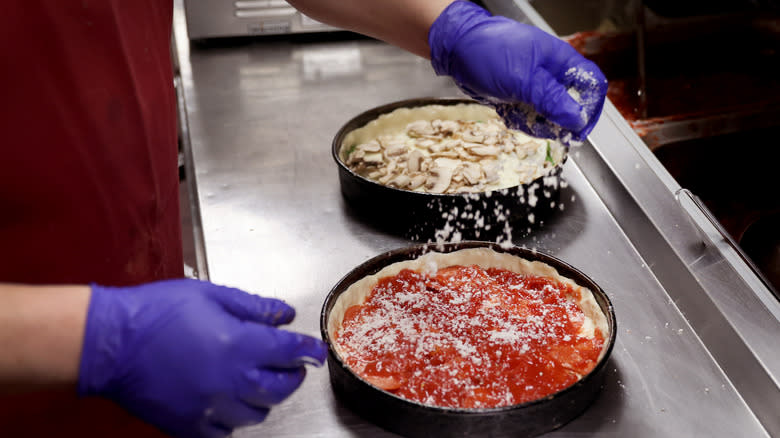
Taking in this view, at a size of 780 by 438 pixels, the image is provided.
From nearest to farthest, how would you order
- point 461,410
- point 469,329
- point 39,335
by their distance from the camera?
point 39,335 < point 461,410 < point 469,329

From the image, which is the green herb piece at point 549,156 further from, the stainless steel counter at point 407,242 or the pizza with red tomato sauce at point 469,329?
the pizza with red tomato sauce at point 469,329

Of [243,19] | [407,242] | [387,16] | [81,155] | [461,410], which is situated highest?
[387,16]

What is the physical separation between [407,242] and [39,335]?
1055 mm

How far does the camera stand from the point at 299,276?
5.75ft

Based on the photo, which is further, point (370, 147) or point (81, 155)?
point (370, 147)

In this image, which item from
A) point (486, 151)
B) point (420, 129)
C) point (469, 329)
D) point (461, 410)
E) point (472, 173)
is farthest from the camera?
point (420, 129)

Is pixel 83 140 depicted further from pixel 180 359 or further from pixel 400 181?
pixel 400 181

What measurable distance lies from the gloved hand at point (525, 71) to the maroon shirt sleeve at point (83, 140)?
662 millimetres

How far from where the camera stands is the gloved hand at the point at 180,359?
3.28 feet

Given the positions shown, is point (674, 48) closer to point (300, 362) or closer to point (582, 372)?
point (582, 372)

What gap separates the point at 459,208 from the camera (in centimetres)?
177

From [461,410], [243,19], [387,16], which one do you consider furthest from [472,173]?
[243,19]

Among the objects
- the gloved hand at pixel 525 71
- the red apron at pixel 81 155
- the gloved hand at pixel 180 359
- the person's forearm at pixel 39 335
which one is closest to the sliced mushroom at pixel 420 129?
the gloved hand at pixel 525 71

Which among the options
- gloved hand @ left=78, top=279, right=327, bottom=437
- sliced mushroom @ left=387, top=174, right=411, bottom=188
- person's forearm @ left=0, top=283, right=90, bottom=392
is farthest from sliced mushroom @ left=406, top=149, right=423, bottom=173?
person's forearm @ left=0, top=283, right=90, bottom=392
